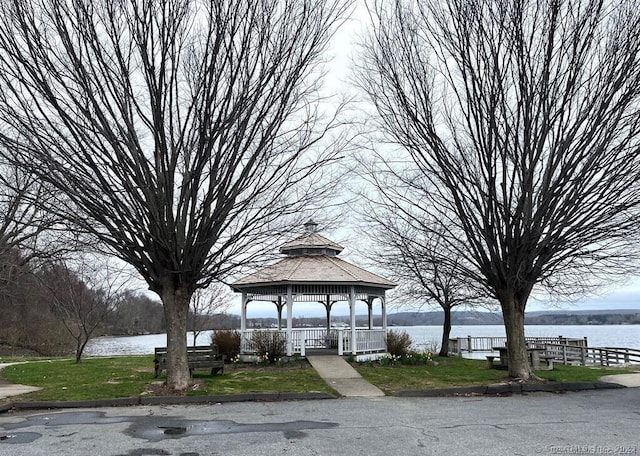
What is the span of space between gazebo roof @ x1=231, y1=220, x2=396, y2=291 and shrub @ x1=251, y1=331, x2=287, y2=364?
189cm

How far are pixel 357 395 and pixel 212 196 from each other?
564cm

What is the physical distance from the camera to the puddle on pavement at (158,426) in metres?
8.22

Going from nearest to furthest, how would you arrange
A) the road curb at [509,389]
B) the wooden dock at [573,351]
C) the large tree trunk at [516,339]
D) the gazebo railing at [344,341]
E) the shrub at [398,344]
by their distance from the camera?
the road curb at [509,389], the large tree trunk at [516,339], the gazebo railing at [344,341], the shrub at [398,344], the wooden dock at [573,351]

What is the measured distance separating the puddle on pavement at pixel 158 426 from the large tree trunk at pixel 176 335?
259 centimetres

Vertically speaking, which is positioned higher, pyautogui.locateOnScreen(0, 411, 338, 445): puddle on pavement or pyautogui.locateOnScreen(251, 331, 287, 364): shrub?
pyautogui.locateOnScreen(251, 331, 287, 364): shrub

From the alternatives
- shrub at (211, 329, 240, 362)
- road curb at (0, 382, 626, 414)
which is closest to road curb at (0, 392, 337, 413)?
road curb at (0, 382, 626, 414)

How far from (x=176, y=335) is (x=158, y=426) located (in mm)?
4005

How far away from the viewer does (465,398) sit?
1235 centimetres

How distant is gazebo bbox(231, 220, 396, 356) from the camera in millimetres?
20078

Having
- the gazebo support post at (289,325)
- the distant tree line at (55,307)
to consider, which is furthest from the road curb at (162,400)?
the distant tree line at (55,307)

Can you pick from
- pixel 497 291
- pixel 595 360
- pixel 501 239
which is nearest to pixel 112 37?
pixel 501 239

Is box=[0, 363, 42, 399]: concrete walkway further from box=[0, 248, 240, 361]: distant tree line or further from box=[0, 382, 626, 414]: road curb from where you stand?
box=[0, 248, 240, 361]: distant tree line

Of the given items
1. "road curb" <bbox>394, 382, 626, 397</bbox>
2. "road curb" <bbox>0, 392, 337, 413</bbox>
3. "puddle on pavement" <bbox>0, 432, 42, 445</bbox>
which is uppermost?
"puddle on pavement" <bbox>0, 432, 42, 445</bbox>

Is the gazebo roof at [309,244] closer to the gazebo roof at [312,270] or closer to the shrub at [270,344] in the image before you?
the gazebo roof at [312,270]
